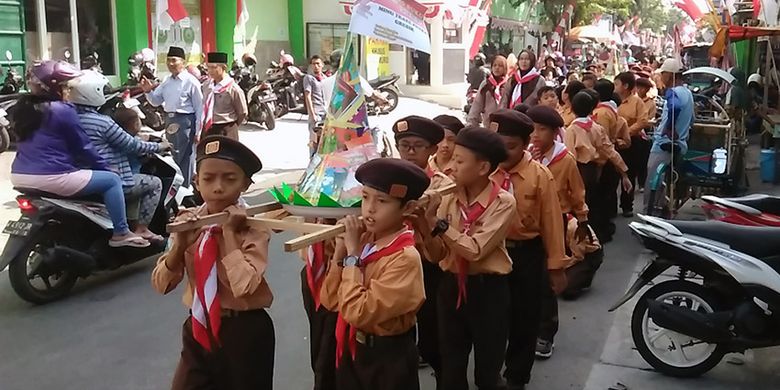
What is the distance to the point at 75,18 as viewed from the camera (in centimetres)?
1361

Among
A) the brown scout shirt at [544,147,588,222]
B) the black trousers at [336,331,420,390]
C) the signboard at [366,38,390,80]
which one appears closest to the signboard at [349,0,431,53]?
the signboard at [366,38,390,80]

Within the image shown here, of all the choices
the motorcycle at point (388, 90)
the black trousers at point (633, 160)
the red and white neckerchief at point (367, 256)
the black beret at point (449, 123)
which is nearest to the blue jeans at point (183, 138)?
the black trousers at point (633, 160)

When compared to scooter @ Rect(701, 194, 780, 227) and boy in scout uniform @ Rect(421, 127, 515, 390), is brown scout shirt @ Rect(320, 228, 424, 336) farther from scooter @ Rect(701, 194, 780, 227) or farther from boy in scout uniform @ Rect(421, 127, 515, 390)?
scooter @ Rect(701, 194, 780, 227)

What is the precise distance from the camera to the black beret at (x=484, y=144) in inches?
132

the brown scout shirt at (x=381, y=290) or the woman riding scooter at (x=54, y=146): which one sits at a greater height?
the woman riding scooter at (x=54, y=146)

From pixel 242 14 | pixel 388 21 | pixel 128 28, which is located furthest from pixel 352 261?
pixel 242 14

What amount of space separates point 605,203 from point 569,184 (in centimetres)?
281

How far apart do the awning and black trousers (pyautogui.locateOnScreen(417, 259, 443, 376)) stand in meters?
23.4

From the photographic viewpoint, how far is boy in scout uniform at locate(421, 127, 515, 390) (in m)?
3.38

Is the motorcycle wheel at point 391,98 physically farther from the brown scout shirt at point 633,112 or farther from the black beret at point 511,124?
the black beret at point 511,124

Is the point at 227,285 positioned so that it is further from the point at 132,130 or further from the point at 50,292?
the point at 132,130

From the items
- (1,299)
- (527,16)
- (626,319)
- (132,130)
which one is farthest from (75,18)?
(527,16)

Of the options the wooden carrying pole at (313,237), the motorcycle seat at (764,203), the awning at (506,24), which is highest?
the awning at (506,24)

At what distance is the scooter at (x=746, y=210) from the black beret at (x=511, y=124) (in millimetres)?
1657
